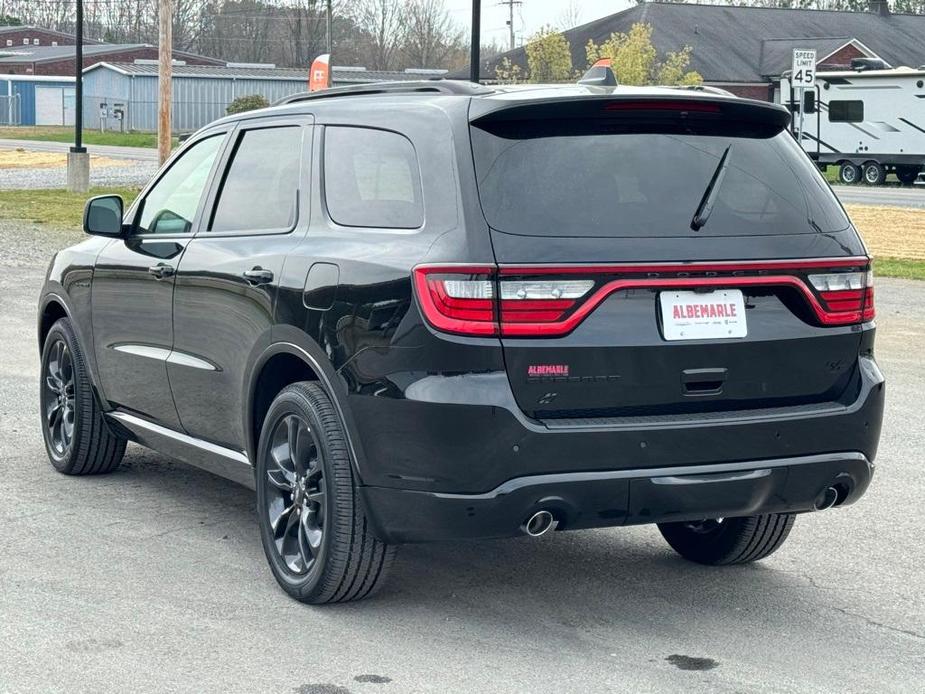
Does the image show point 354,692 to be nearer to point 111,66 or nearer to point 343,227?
point 343,227

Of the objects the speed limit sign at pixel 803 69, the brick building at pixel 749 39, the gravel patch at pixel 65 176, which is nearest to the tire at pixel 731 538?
the speed limit sign at pixel 803 69

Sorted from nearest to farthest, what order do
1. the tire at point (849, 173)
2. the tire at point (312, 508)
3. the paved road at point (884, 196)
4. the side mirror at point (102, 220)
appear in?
the tire at point (312, 508)
the side mirror at point (102, 220)
the paved road at point (884, 196)
the tire at point (849, 173)

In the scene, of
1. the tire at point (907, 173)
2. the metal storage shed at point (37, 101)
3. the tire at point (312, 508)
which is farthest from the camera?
the metal storage shed at point (37, 101)

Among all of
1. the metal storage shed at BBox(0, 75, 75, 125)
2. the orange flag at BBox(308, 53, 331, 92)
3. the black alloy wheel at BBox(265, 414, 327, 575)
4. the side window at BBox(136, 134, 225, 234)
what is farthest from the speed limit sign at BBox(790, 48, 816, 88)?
the metal storage shed at BBox(0, 75, 75, 125)

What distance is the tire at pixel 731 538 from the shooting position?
19.1ft

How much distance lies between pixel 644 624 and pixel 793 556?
1.19m

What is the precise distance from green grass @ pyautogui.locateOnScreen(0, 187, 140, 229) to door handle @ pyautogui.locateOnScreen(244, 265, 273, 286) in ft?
62.1

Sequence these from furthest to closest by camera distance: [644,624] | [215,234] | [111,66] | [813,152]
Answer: [111,66] < [813,152] < [215,234] < [644,624]

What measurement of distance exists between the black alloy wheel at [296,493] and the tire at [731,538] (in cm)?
156

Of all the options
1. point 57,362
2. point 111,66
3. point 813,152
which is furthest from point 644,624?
point 111,66

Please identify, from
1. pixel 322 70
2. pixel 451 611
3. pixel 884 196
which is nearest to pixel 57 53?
pixel 322 70

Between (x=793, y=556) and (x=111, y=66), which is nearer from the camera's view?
(x=793, y=556)

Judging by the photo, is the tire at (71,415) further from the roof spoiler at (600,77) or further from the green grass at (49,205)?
the green grass at (49,205)

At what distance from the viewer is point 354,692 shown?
14.6 feet
